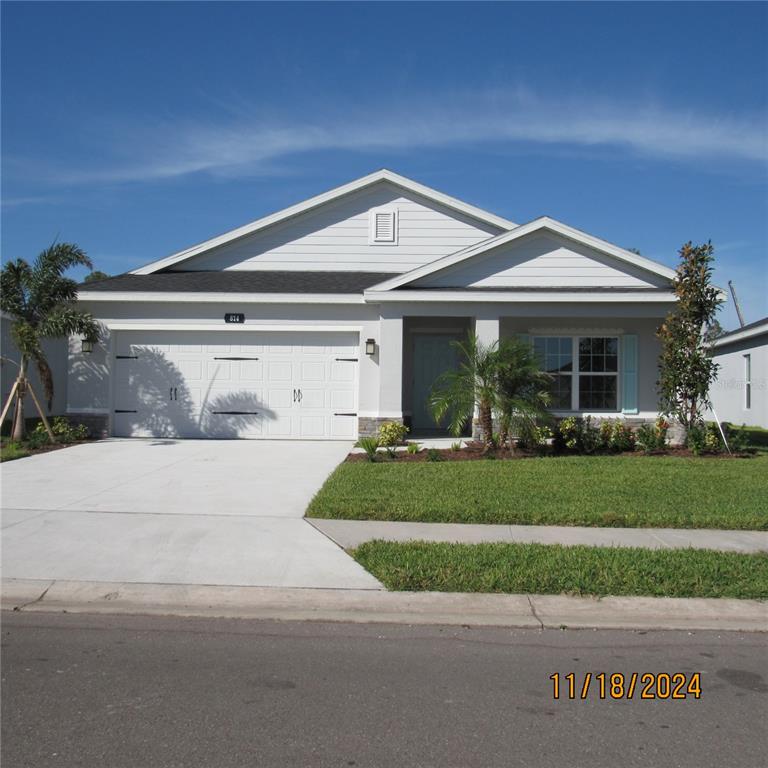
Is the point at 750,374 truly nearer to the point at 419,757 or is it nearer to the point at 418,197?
the point at 418,197

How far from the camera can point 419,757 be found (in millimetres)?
3609

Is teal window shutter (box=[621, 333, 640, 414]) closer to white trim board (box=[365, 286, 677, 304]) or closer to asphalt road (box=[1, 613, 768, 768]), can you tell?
white trim board (box=[365, 286, 677, 304])

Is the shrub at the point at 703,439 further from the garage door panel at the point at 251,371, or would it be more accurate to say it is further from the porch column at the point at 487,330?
the garage door panel at the point at 251,371

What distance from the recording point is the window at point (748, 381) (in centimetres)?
2438

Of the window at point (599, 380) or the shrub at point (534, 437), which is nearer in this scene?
the shrub at point (534, 437)

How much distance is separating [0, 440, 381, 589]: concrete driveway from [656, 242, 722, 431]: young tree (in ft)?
21.7

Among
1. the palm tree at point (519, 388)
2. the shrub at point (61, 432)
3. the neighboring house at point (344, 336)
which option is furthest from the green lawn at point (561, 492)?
the shrub at point (61, 432)

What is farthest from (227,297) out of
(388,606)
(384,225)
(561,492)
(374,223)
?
(388,606)

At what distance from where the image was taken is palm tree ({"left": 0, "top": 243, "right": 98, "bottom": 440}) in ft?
45.9

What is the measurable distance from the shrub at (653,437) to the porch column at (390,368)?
15.7 ft

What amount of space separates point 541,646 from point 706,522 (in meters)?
4.09

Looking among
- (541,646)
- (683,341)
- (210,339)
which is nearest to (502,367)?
(683,341)

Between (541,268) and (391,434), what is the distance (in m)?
4.87

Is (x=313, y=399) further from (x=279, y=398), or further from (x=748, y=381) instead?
(x=748, y=381)
